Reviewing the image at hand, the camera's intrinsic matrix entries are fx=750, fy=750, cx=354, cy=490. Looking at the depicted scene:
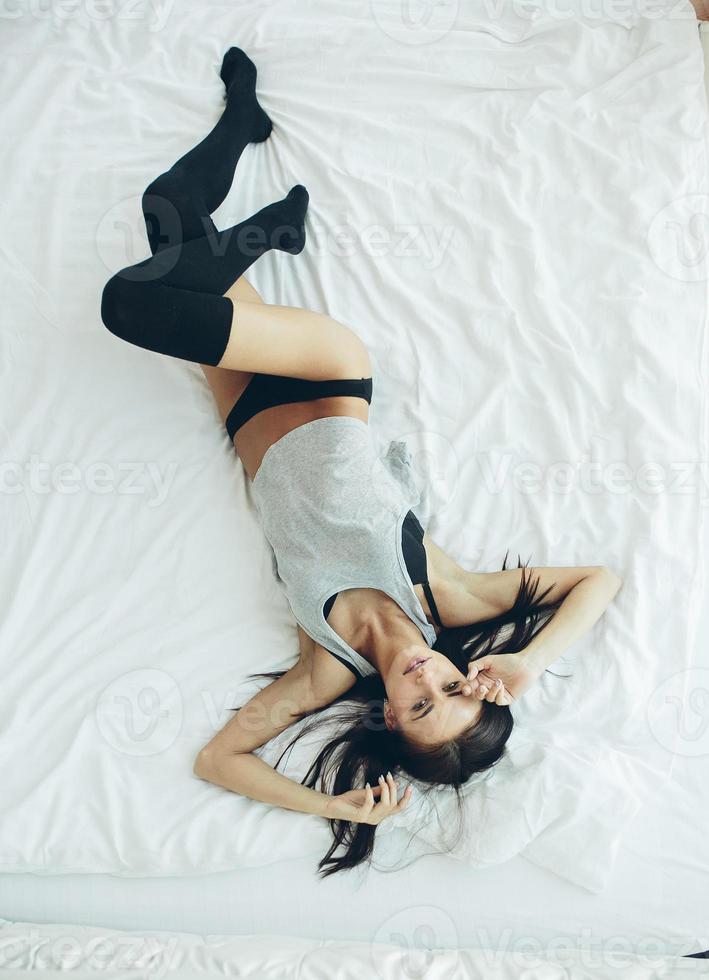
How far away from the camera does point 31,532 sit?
1.45m

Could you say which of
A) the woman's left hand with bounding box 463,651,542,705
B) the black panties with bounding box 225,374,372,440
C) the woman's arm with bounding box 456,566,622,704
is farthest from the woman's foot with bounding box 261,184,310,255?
the woman's left hand with bounding box 463,651,542,705

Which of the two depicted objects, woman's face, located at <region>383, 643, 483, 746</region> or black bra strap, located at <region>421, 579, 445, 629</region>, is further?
black bra strap, located at <region>421, 579, 445, 629</region>

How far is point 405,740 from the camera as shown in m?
1.27

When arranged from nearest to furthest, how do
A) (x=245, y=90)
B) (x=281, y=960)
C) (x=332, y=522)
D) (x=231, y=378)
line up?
(x=281, y=960), (x=332, y=522), (x=231, y=378), (x=245, y=90)

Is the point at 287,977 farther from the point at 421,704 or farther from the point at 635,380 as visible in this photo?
the point at 635,380

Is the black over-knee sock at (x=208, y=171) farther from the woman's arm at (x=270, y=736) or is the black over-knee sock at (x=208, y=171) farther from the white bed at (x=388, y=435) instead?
the woman's arm at (x=270, y=736)

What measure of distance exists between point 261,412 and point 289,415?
55mm

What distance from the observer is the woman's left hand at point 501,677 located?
48.9 inches

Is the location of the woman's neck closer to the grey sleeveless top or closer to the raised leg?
the grey sleeveless top

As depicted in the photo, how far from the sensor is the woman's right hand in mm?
1251

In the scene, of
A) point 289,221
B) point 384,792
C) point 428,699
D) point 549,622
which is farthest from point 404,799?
point 289,221

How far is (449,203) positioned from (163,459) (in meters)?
0.79

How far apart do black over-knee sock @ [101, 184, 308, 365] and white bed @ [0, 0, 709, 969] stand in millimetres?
251

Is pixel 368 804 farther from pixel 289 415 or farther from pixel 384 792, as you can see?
pixel 289 415
